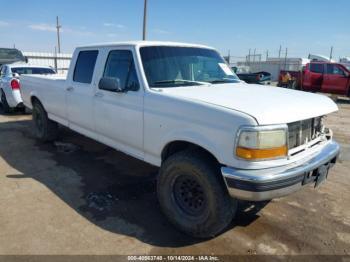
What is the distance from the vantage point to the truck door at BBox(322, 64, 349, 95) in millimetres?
16656

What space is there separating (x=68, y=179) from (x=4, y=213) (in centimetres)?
115

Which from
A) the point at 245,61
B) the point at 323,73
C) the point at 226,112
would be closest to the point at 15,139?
the point at 226,112

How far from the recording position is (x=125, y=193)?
432 centimetres

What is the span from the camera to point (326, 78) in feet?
55.8

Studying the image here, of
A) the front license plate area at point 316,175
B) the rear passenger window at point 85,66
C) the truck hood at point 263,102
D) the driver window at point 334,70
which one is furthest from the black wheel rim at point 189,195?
the driver window at point 334,70

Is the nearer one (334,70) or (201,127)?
(201,127)

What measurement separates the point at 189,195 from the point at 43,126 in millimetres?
4485

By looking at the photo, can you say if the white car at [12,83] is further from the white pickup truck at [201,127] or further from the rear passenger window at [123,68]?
the rear passenger window at [123,68]

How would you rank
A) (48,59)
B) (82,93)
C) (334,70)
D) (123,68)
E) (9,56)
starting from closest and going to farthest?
(123,68)
(82,93)
(9,56)
(334,70)
(48,59)

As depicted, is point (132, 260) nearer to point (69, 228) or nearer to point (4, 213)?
point (69, 228)

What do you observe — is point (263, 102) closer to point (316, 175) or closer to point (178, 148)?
point (316, 175)

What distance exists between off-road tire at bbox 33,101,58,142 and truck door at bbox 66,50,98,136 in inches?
54.9

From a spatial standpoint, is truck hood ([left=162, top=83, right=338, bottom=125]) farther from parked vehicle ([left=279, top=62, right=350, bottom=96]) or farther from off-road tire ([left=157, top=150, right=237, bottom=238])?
parked vehicle ([left=279, top=62, right=350, bottom=96])

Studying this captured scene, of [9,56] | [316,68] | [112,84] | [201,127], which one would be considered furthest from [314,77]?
[201,127]
